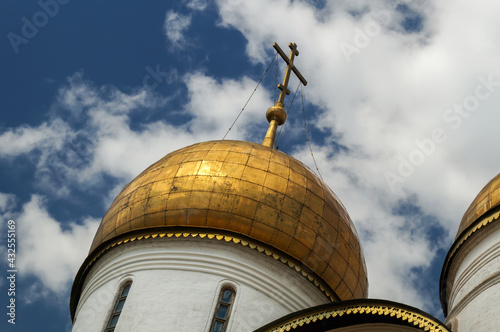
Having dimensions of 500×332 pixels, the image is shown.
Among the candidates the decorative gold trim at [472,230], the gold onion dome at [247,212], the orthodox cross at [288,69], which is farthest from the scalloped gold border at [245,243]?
the orthodox cross at [288,69]

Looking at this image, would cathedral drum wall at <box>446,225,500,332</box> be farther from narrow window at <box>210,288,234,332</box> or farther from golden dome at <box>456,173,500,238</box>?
narrow window at <box>210,288,234,332</box>

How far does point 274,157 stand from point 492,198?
113 inches

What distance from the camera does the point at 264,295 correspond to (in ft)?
32.0

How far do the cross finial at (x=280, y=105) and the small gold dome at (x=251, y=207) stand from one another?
1.64 m

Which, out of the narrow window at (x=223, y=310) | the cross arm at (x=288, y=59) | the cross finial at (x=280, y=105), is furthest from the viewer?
the cross arm at (x=288, y=59)

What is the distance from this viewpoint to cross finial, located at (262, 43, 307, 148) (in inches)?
496

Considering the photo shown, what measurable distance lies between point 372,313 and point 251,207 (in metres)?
2.56

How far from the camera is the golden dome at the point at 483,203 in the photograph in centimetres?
978

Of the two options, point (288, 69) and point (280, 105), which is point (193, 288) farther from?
point (288, 69)

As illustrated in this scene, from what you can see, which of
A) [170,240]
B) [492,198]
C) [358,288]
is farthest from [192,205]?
[492,198]

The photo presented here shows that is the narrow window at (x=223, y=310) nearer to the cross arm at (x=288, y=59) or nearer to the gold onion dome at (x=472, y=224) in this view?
the gold onion dome at (x=472, y=224)

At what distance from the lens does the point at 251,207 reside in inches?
389

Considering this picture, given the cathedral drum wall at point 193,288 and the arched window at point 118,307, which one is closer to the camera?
the cathedral drum wall at point 193,288

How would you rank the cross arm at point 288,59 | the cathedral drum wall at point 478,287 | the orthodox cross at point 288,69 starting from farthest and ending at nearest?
the cross arm at point 288,59
the orthodox cross at point 288,69
the cathedral drum wall at point 478,287
